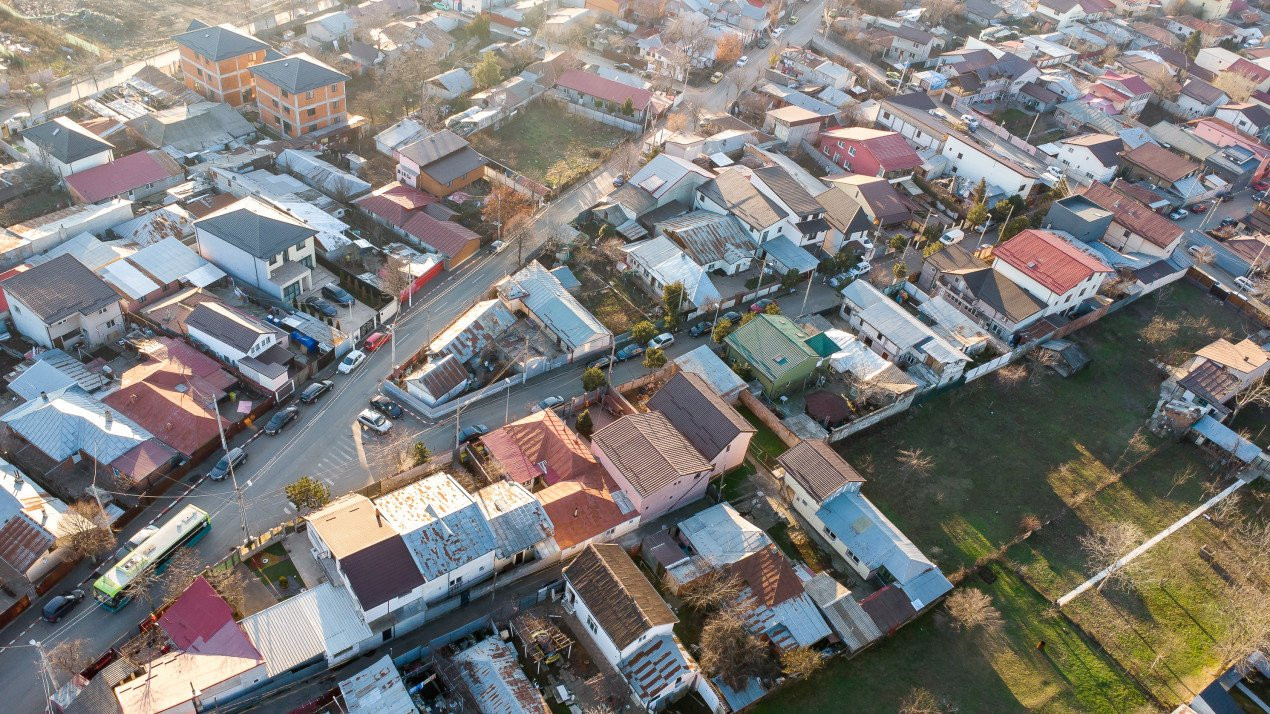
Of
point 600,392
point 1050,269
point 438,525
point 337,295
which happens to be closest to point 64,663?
point 438,525

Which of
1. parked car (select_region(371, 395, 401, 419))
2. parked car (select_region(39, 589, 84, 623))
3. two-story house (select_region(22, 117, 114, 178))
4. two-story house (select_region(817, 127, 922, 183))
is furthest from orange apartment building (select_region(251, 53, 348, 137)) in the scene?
parked car (select_region(39, 589, 84, 623))

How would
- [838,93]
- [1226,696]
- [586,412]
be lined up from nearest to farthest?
[1226,696]
[586,412]
[838,93]

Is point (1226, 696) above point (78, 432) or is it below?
below

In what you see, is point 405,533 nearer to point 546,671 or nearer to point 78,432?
point 546,671

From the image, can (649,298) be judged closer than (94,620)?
No

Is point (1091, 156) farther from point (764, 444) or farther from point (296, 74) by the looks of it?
point (296, 74)

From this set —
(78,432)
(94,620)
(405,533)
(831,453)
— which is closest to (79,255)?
(78,432)

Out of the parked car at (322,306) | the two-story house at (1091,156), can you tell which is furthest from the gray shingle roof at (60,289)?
the two-story house at (1091,156)
